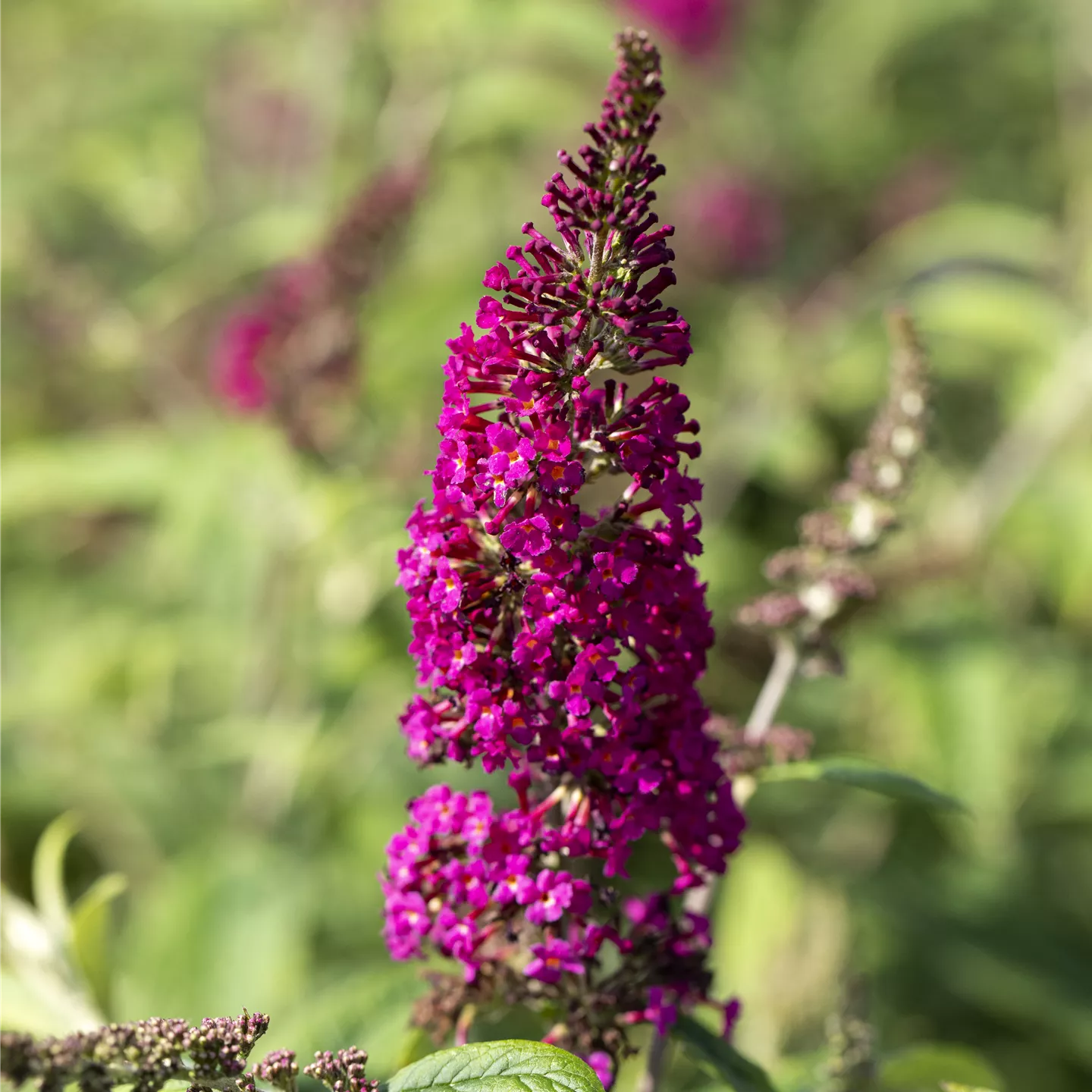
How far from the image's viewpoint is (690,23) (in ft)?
24.0

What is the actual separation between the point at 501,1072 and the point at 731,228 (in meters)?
5.35

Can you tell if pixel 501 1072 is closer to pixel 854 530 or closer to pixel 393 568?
pixel 854 530

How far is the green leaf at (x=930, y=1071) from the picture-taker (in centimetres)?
256

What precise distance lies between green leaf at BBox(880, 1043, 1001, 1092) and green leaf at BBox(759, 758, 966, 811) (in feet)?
2.28

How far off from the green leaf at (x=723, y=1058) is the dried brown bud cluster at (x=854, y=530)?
0.81 meters

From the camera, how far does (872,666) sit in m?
4.75

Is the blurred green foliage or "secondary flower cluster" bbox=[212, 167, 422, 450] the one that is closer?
"secondary flower cluster" bbox=[212, 167, 422, 450]

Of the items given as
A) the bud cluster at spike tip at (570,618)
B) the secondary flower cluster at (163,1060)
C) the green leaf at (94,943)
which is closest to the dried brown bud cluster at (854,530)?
the bud cluster at spike tip at (570,618)

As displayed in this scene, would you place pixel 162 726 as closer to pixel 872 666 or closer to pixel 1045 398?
pixel 872 666

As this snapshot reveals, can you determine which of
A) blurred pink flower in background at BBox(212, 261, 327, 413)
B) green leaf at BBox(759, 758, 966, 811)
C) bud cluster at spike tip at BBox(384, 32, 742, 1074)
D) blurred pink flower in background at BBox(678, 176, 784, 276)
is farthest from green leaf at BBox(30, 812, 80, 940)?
blurred pink flower in background at BBox(678, 176, 784, 276)

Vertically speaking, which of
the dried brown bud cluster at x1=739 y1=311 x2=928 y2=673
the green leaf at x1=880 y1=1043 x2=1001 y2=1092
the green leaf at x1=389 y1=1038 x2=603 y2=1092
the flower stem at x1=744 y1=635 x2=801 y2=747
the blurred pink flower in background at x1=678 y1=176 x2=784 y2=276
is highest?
the blurred pink flower in background at x1=678 y1=176 x2=784 y2=276

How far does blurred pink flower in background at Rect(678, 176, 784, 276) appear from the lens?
6.41m

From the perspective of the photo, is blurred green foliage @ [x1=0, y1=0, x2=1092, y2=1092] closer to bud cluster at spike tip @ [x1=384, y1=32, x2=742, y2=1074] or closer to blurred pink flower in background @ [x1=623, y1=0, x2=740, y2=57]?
bud cluster at spike tip @ [x1=384, y1=32, x2=742, y2=1074]

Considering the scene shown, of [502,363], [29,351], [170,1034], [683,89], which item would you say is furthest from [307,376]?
[683,89]
